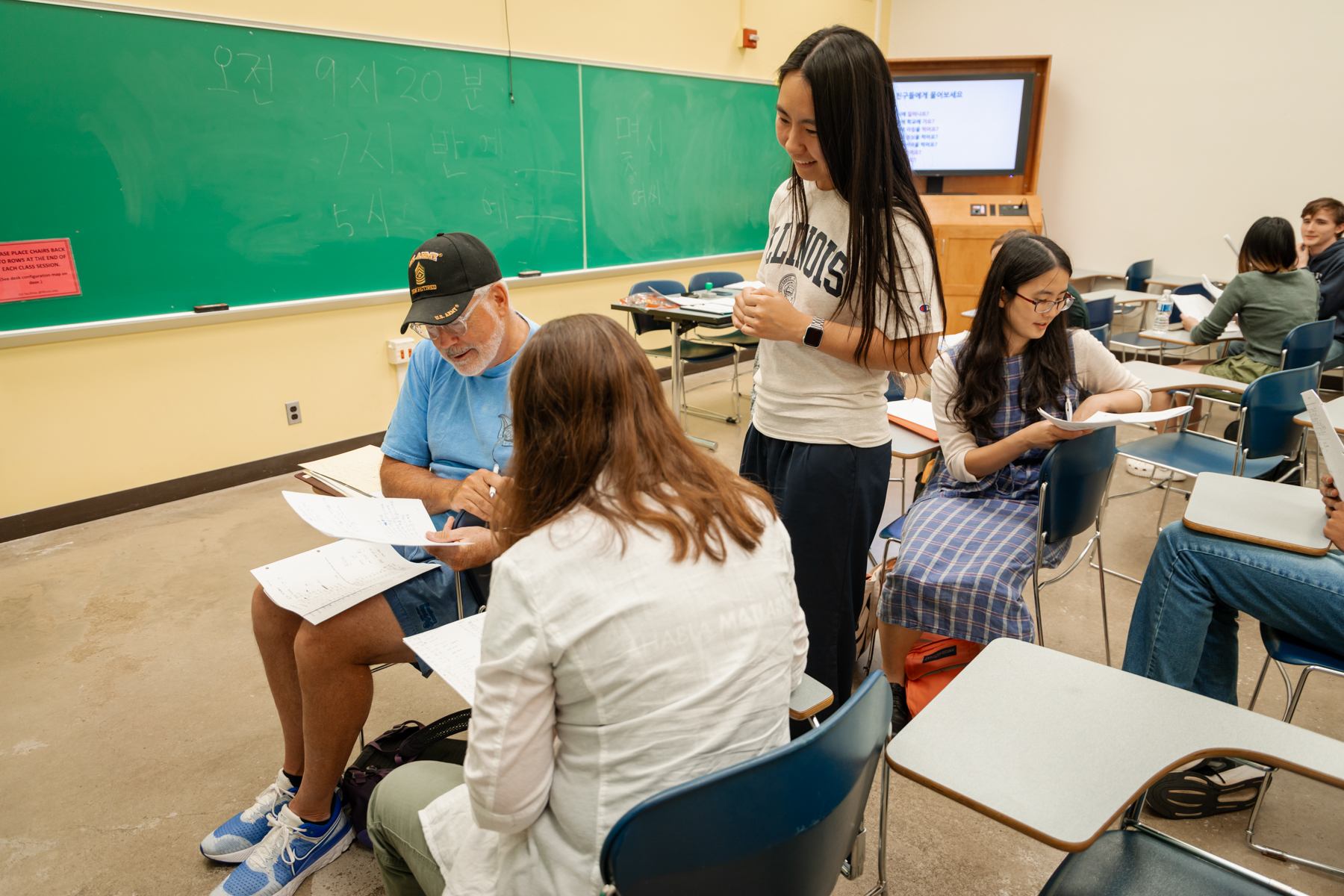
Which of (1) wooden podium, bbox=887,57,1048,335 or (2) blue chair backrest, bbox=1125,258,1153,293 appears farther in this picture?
(1) wooden podium, bbox=887,57,1048,335

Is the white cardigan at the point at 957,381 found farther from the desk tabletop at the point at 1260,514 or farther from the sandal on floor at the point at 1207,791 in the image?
the sandal on floor at the point at 1207,791

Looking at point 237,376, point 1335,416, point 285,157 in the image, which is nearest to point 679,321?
point 285,157

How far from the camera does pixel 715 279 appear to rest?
5.19m

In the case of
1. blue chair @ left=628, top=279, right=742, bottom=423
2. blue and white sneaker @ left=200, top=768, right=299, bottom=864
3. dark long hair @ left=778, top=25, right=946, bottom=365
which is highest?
dark long hair @ left=778, top=25, right=946, bottom=365

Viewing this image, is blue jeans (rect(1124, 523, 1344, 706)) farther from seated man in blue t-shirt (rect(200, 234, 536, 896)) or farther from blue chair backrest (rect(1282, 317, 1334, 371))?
blue chair backrest (rect(1282, 317, 1334, 371))

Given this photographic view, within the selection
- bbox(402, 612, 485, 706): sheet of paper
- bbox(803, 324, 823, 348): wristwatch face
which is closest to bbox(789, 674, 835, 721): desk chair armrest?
bbox(402, 612, 485, 706): sheet of paper

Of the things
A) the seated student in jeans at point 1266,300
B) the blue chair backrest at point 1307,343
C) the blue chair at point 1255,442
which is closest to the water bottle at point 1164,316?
the seated student in jeans at point 1266,300

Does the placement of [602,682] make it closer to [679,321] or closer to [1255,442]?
[1255,442]

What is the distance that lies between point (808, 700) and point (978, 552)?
100 centimetres

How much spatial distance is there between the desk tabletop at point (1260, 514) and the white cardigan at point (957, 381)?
504 millimetres

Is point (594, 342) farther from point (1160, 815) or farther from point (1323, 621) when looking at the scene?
point (1160, 815)

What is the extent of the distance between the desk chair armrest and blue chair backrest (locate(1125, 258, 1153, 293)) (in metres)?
5.75

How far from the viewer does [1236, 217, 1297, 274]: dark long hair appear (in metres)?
3.65

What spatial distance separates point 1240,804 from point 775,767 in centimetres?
163
